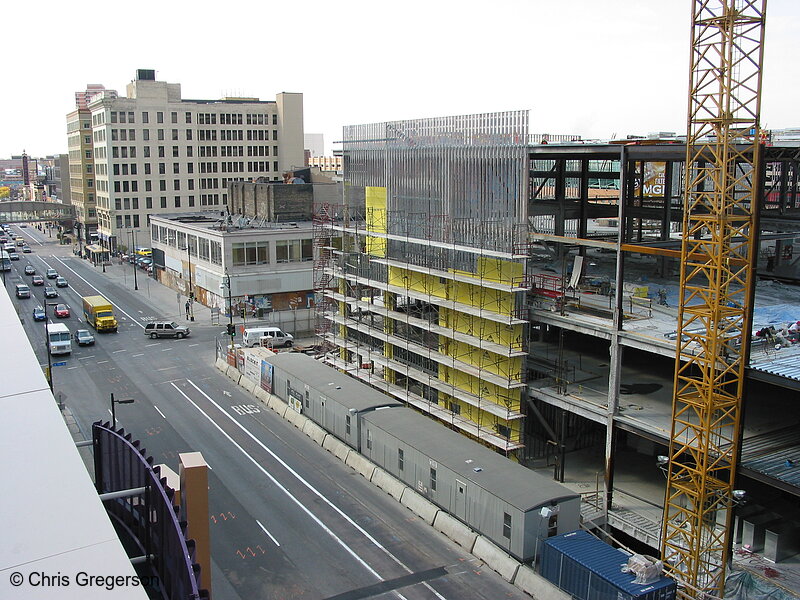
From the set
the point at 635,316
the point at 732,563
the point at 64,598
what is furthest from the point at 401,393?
the point at 64,598

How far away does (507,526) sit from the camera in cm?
2752

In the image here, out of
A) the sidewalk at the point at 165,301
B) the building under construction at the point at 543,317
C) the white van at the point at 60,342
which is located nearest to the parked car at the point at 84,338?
the white van at the point at 60,342

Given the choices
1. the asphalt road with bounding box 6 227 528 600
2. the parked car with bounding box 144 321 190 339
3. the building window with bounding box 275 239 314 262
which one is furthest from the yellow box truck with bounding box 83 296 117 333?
the building window with bounding box 275 239 314 262

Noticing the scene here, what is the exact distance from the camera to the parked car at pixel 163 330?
6612 centimetres

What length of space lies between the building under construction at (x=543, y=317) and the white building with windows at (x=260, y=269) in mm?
26017

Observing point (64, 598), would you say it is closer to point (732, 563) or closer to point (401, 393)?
point (732, 563)

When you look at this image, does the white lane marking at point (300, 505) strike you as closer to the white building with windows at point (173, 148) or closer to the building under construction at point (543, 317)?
the building under construction at point (543, 317)

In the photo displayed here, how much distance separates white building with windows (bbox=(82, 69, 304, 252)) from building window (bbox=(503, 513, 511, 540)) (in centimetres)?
10481

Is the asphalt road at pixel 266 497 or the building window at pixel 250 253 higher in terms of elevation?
the building window at pixel 250 253

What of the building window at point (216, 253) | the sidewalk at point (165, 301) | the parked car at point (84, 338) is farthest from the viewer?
the building window at point (216, 253)

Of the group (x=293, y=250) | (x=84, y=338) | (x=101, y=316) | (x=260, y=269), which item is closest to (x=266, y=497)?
(x=84, y=338)

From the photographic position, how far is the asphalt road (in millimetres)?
27047

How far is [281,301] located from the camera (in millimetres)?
74750

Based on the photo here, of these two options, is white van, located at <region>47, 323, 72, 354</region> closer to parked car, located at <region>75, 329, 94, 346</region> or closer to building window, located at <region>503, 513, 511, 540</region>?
parked car, located at <region>75, 329, 94, 346</region>
